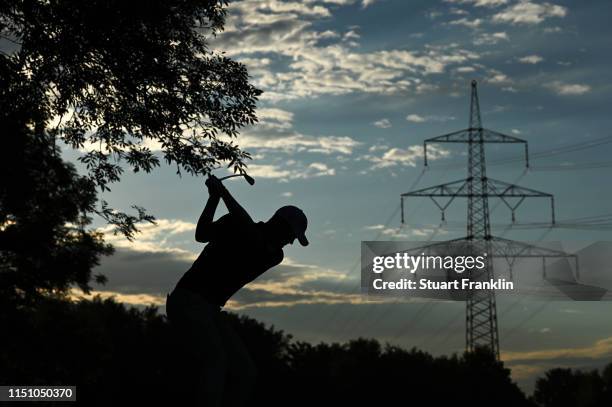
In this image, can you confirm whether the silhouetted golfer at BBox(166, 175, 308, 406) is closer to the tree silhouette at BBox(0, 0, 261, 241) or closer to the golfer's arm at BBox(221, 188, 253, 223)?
the golfer's arm at BBox(221, 188, 253, 223)

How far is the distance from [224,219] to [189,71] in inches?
448

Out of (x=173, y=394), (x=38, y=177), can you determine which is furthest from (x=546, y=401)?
(x=38, y=177)

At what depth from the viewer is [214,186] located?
23.8 feet

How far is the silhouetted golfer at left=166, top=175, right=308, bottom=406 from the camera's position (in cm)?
688

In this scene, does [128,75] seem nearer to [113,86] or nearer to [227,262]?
[113,86]

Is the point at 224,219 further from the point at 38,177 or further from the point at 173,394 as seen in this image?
the point at 173,394

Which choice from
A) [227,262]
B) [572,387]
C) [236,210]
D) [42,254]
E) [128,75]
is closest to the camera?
[236,210]

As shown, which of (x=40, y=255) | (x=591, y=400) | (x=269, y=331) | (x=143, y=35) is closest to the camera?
(x=143, y=35)

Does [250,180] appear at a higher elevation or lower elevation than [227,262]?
higher

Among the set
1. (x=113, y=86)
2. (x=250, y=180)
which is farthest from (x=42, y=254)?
(x=250, y=180)

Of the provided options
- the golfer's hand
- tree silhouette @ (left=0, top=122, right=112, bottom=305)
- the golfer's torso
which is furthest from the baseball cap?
tree silhouette @ (left=0, top=122, right=112, bottom=305)

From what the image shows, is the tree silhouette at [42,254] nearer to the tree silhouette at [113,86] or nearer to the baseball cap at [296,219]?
the tree silhouette at [113,86]

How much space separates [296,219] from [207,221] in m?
0.78

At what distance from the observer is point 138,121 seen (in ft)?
59.1
